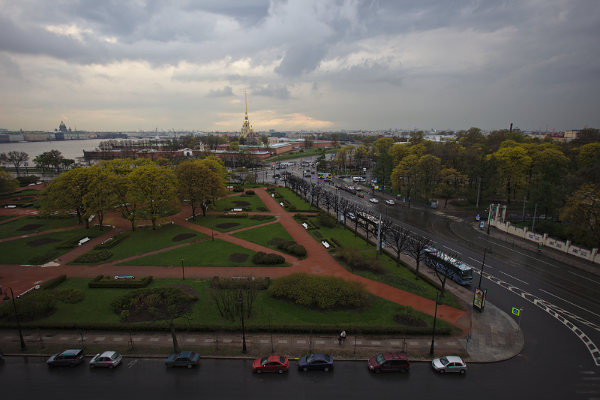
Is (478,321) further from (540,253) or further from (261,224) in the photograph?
(261,224)

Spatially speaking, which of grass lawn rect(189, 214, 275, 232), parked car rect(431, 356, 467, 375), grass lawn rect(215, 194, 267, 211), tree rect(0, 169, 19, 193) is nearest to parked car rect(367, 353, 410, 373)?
parked car rect(431, 356, 467, 375)

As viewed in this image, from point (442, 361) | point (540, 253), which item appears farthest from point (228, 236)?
point (540, 253)

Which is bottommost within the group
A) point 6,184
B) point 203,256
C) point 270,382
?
point 270,382

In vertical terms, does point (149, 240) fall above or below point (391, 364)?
above

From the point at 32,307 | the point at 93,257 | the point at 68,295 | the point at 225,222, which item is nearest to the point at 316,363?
the point at 32,307

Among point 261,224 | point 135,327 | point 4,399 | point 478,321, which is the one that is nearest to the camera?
point 4,399

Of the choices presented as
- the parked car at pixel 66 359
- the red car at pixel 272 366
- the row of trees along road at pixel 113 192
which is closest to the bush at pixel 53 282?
the parked car at pixel 66 359

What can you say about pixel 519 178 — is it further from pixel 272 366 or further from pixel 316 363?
pixel 272 366
